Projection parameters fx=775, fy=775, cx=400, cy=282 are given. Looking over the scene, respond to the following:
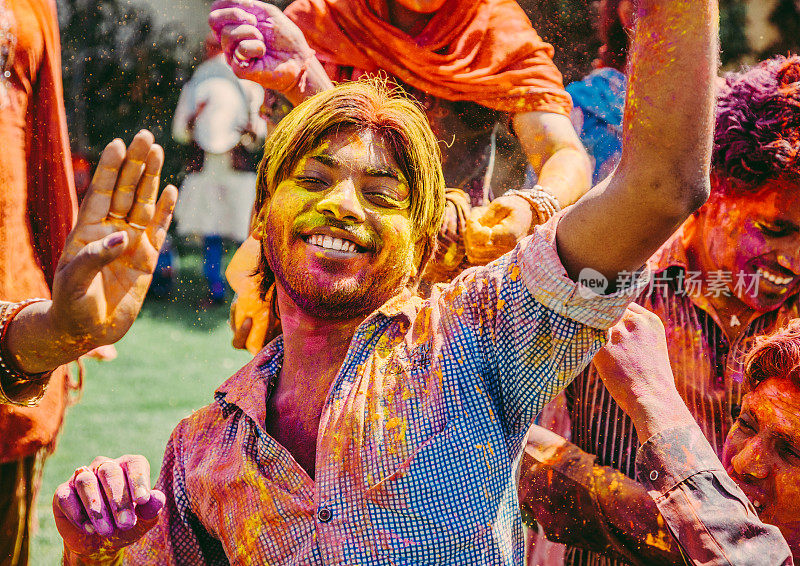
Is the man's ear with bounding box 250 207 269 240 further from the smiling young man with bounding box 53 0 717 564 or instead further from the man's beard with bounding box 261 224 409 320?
the man's beard with bounding box 261 224 409 320

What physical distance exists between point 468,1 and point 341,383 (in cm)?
131

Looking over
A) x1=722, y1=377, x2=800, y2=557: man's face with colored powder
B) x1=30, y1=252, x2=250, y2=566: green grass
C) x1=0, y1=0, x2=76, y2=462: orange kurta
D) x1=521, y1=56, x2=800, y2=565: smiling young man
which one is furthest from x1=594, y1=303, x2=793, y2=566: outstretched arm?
x1=30, y1=252, x2=250, y2=566: green grass

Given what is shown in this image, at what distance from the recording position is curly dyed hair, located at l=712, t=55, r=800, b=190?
188 centimetres

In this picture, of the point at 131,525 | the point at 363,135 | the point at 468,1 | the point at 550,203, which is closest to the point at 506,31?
the point at 468,1

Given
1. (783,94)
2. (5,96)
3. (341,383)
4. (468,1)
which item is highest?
(468,1)

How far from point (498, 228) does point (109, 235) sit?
897mm

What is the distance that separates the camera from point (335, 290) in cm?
143

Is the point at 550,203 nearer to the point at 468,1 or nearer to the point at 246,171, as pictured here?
A: the point at 468,1

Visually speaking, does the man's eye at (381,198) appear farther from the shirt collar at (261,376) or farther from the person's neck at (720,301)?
the person's neck at (720,301)

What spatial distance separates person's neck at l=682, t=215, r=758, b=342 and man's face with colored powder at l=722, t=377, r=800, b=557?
38cm

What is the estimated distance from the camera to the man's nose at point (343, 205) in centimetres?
141

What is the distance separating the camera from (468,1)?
219cm

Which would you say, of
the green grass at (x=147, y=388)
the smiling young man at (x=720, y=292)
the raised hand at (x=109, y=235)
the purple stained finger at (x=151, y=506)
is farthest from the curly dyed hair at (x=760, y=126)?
the green grass at (x=147, y=388)

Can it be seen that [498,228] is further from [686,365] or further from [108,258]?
[108,258]
